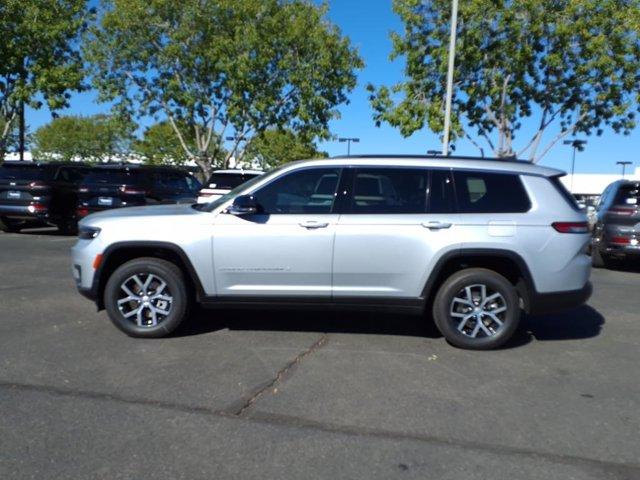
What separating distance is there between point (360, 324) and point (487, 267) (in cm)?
151

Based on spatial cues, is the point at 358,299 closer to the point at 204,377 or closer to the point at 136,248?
the point at 204,377

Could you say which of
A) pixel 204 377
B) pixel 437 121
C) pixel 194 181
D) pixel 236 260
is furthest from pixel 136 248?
pixel 437 121

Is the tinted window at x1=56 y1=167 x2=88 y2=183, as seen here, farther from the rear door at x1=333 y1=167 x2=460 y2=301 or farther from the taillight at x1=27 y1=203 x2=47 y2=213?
the rear door at x1=333 y1=167 x2=460 y2=301

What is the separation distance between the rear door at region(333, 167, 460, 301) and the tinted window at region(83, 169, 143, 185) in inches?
371

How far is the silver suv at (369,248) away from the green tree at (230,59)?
17.2m

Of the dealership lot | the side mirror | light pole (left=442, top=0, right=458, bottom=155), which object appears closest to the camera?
the dealership lot

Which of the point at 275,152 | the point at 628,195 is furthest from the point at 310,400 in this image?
the point at 275,152

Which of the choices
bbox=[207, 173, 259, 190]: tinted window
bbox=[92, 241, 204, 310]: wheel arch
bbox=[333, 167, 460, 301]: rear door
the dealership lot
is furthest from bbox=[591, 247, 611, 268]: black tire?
bbox=[92, 241, 204, 310]: wheel arch

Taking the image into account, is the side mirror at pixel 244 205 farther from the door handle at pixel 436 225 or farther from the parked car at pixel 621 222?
the parked car at pixel 621 222

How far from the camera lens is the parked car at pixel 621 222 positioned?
11.1 meters

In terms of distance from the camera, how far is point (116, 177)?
14141 millimetres

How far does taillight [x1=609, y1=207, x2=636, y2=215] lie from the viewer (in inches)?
439

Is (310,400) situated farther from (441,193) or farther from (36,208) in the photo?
(36,208)

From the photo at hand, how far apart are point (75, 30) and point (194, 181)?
905 centimetres
